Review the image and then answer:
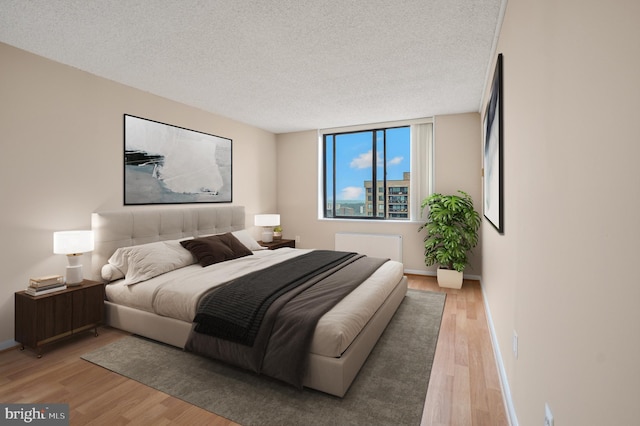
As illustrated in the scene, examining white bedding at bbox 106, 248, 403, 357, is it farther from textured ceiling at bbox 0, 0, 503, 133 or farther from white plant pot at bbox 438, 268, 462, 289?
textured ceiling at bbox 0, 0, 503, 133

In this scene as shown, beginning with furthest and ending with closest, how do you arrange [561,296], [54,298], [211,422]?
[54,298] < [211,422] < [561,296]

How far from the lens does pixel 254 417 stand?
5.87 ft

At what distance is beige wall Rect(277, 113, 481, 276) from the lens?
4750 millimetres

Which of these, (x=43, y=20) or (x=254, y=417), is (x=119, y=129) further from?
(x=254, y=417)

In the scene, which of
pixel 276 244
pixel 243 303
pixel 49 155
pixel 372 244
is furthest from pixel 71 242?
pixel 372 244

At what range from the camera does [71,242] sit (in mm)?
2713

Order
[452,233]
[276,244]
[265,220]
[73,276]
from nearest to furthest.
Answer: [73,276] → [452,233] → [276,244] → [265,220]

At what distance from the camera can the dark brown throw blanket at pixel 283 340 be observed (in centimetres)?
196

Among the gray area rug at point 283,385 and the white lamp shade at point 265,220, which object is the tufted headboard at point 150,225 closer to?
the white lamp shade at point 265,220

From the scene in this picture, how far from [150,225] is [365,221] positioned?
3420 mm

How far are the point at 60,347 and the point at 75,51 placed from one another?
2630 mm

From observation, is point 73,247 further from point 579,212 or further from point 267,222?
point 579,212

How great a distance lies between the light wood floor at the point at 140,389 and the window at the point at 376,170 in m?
2.89

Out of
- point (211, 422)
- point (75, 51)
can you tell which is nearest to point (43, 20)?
point (75, 51)
